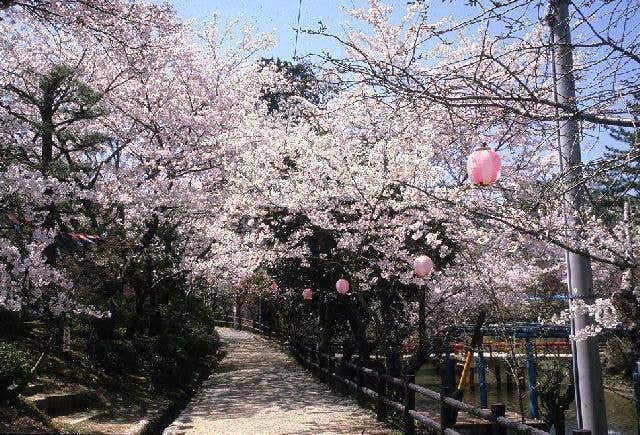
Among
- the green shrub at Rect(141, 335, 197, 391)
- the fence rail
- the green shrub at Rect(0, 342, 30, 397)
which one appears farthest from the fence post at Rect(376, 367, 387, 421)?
the green shrub at Rect(0, 342, 30, 397)

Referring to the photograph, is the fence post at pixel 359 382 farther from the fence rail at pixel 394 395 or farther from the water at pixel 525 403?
the water at pixel 525 403

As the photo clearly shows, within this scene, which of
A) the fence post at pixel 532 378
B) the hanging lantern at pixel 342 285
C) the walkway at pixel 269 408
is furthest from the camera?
the fence post at pixel 532 378

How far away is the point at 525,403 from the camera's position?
18.0 metres

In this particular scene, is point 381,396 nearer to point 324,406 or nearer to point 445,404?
point 324,406

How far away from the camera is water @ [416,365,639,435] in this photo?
13.7 meters

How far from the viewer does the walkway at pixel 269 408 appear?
8391mm

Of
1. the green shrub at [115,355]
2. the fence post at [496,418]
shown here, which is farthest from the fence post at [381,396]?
the green shrub at [115,355]

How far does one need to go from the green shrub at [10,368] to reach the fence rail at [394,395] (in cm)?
502

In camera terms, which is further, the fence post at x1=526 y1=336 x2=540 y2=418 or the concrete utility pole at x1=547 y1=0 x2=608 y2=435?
the fence post at x1=526 y1=336 x2=540 y2=418

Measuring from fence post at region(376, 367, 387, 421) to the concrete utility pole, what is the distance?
4.57 m

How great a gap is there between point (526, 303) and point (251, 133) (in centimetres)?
761

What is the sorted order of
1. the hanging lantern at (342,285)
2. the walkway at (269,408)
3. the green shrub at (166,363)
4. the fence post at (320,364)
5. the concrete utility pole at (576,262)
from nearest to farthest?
the concrete utility pole at (576,262)
the walkway at (269,408)
the green shrub at (166,363)
the hanging lantern at (342,285)
the fence post at (320,364)

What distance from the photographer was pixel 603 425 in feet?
15.7

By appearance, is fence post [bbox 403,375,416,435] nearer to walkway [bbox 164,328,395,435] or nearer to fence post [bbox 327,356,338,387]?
walkway [bbox 164,328,395,435]
